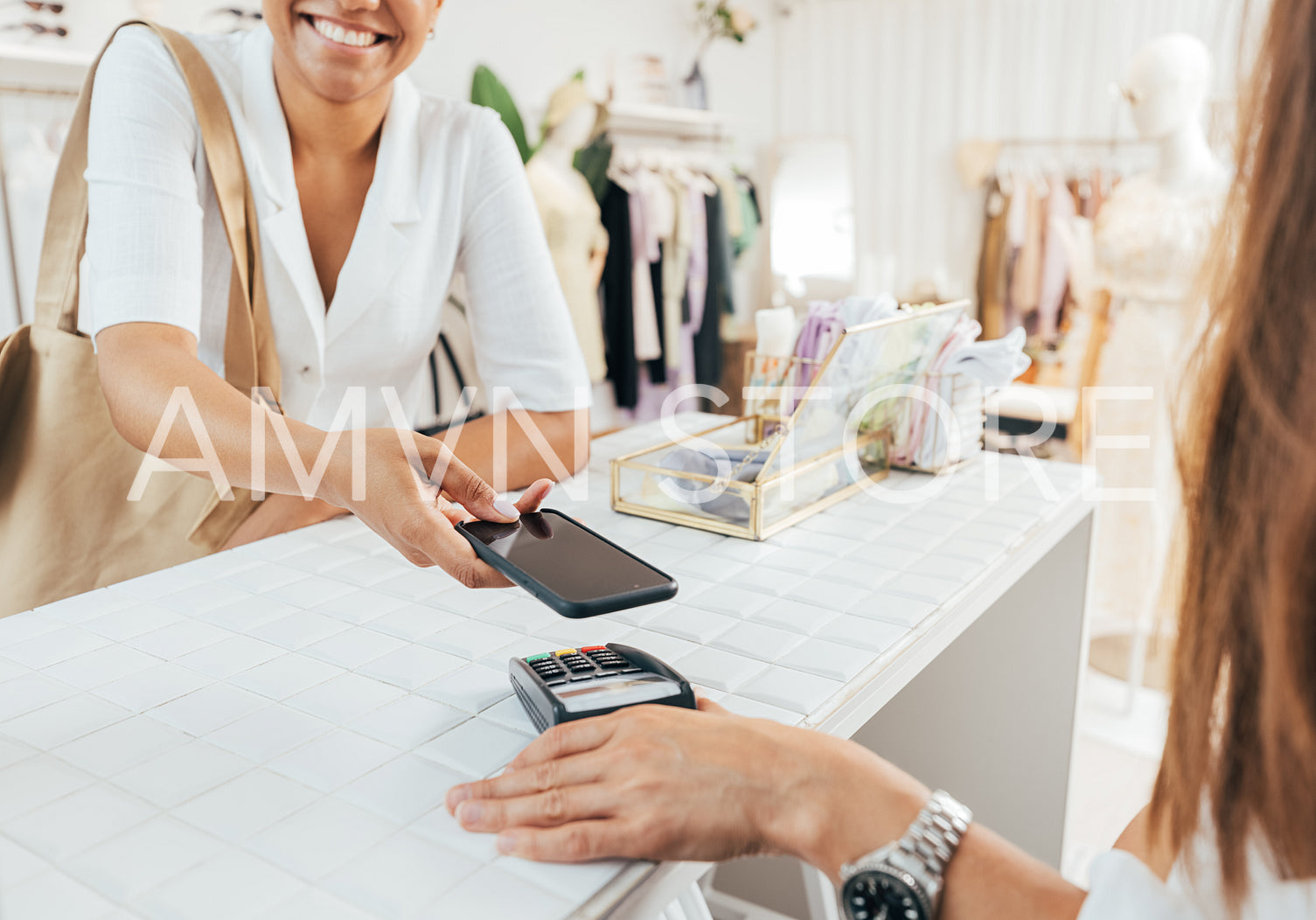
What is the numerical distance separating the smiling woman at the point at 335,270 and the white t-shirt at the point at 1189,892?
522 mm

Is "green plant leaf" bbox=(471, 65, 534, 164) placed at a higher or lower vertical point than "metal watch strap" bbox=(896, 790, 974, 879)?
higher

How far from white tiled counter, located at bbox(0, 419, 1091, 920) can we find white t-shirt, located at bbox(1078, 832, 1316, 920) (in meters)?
0.23

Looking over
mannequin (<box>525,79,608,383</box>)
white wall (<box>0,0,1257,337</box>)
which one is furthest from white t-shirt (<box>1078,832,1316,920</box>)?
white wall (<box>0,0,1257,337</box>)

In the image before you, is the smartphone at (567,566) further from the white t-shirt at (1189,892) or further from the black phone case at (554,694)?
the white t-shirt at (1189,892)

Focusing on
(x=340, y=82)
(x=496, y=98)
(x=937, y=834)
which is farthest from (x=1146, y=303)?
(x=937, y=834)

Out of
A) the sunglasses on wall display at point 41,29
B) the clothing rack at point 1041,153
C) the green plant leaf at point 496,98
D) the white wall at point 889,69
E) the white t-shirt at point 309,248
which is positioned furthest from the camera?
the clothing rack at point 1041,153

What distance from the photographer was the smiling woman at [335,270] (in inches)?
37.2

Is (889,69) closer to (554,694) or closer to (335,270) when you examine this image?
(335,270)

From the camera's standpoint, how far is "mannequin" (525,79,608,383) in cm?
351

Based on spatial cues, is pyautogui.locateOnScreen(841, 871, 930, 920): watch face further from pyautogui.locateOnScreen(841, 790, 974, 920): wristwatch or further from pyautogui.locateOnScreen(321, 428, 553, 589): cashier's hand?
pyautogui.locateOnScreen(321, 428, 553, 589): cashier's hand

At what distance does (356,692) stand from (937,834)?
1.42ft

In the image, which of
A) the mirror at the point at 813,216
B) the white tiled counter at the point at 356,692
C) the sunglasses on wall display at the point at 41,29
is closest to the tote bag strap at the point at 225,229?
the white tiled counter at the point at 356,692

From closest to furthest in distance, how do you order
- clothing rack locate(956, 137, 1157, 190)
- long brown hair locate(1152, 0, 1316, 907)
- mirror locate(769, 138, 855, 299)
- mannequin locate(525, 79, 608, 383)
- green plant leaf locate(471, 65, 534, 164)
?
long brown hair locate(1152, 0, 1316, 907), green plant leaf locate(471, 65, 534, 164), mannequin locate(525, 79, 608, 383), clothing rack locate(956, 137, 1157, 190), mirror locate(769, 138, 855, 299)

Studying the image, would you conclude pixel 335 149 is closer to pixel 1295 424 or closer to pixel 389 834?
pixel 389 834
